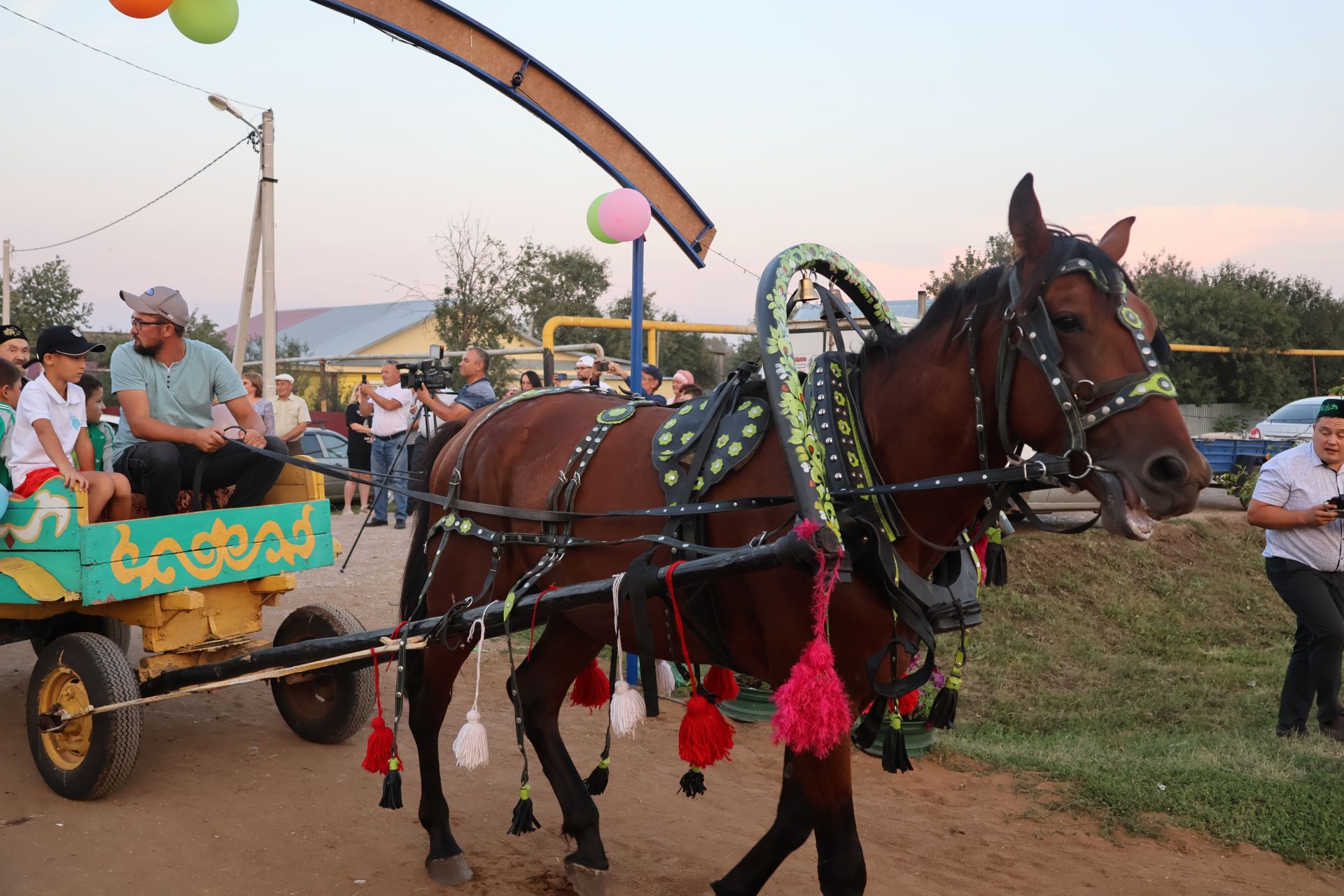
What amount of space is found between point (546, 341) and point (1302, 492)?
213 inches

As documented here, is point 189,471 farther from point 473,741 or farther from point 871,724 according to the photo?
point 871,724

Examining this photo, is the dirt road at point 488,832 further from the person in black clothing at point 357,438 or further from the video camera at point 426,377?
the person in black clothing at point 357,438

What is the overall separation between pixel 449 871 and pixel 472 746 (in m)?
0.66

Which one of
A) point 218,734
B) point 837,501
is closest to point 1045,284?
point 837,501

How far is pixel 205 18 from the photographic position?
5.53 metres

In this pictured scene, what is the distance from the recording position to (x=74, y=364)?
15.8ft

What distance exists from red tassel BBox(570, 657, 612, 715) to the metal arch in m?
3.04

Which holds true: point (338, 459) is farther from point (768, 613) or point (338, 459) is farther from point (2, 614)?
point (768, 613)

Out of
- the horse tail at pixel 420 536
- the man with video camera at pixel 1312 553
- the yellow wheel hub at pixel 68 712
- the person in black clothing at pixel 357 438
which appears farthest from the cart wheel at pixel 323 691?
the person in black clothing at pixel 357 438

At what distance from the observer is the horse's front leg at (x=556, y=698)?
4.23m

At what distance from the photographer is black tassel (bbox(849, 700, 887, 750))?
11.2 ft

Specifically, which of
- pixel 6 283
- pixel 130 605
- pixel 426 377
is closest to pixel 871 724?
pixel 130 605

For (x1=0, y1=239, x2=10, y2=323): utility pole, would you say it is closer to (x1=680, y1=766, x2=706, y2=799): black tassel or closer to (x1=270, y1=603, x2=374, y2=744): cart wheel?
(x1=270, y1=603, x2=374, y2=744): cart wheel

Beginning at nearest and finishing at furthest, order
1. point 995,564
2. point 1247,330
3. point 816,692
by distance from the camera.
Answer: point 816,692, point 995,564, point 1247,330
